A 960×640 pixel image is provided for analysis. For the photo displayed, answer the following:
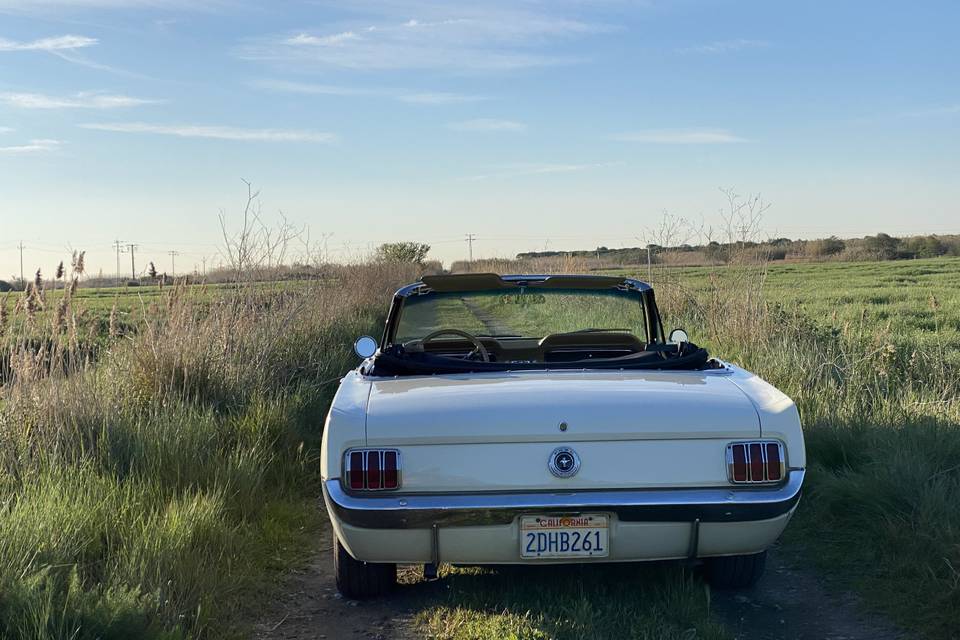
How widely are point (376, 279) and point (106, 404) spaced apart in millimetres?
18306

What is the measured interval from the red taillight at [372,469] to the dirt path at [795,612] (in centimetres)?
154

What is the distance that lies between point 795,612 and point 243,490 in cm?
310

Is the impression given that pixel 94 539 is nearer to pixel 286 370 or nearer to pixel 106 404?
pixel 106 404

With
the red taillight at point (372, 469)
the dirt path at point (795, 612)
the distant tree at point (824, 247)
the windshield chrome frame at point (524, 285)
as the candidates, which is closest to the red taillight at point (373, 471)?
→ the red taillight at point (372, 469)

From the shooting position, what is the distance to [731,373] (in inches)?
165

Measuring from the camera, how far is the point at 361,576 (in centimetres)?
387

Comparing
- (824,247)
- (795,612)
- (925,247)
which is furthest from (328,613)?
(925,247)

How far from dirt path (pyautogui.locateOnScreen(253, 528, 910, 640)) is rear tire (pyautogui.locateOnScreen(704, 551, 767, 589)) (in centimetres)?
6

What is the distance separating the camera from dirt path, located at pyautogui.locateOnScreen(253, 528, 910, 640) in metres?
3.60

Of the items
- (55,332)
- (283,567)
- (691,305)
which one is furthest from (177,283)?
(691,305)

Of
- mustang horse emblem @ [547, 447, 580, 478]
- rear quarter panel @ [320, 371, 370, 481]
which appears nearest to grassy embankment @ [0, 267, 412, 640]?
rear quarter panel @ [320, 371, 370, 481]

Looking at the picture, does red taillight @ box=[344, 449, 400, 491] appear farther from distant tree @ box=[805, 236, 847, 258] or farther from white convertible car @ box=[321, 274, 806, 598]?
distant tree @ box=[805, 236, 847, 258]

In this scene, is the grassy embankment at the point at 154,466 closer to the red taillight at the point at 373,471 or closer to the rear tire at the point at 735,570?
the red taillight at the point at 373,471

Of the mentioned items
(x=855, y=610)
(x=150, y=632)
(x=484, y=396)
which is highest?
(x=484, y=396)
